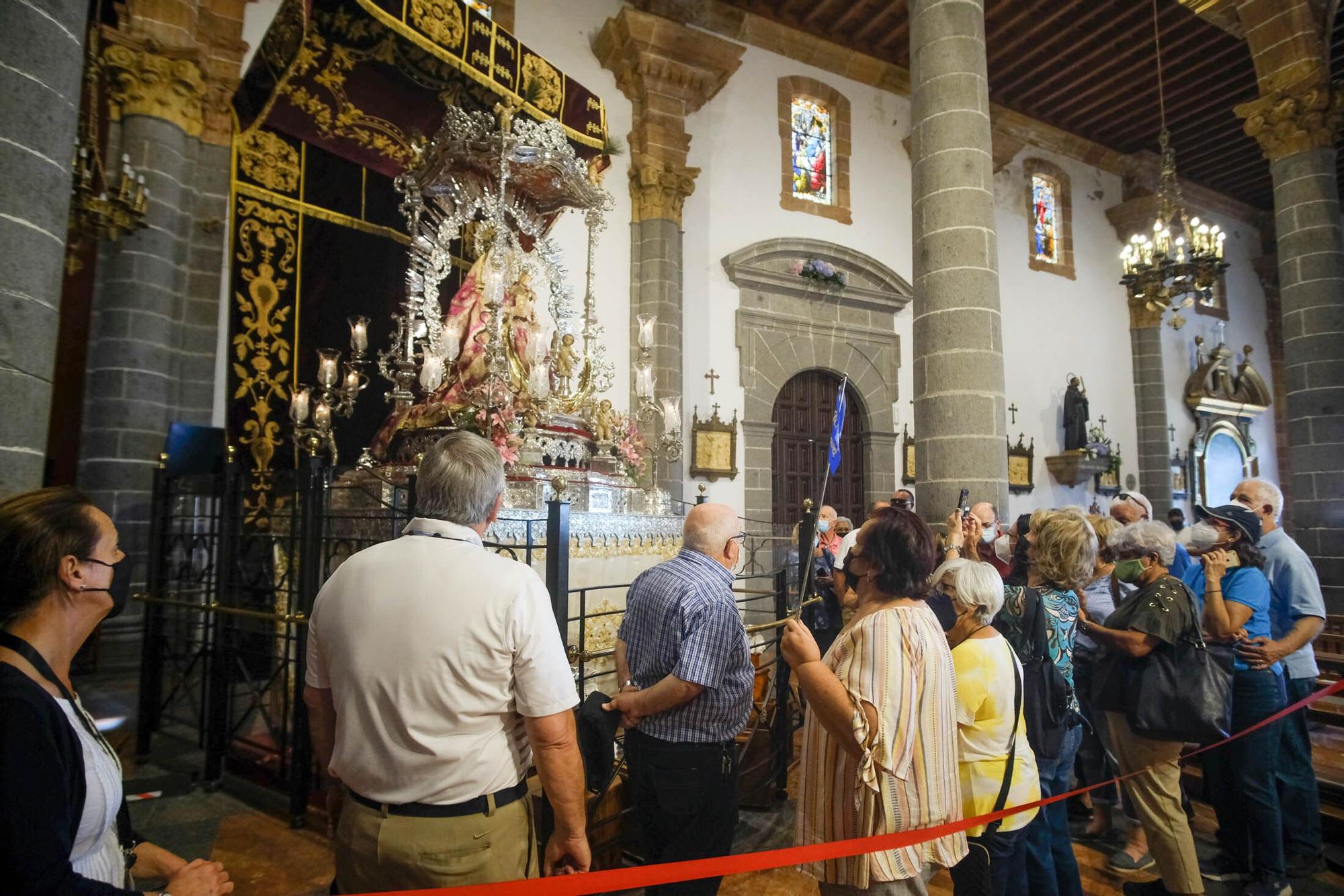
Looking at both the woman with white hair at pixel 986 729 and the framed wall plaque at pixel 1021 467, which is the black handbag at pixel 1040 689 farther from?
the framed wall plaque at pixel 1021 467

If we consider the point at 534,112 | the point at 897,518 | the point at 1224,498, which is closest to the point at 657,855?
the point at 897,518

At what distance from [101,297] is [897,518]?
6380mm

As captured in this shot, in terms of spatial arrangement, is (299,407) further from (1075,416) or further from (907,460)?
(1075,416)

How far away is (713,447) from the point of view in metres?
9.45

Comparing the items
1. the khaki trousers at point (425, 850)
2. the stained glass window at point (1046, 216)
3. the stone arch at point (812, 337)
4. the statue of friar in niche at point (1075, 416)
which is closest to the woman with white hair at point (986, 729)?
the khaki trousers at point (425, 850)

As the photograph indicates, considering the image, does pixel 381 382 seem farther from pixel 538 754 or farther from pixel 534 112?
pixel 538 754

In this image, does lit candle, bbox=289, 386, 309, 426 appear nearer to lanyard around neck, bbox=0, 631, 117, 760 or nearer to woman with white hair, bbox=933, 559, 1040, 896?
lanyard around neck, bbox=0, 631, 117, 760

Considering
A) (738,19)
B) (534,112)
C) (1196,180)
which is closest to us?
(534,112)

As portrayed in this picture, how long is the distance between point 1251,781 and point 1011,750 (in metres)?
1.75

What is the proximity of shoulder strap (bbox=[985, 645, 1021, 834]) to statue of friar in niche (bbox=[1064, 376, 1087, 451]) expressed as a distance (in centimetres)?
1159

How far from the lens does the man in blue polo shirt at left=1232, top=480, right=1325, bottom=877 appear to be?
3270 millimetres

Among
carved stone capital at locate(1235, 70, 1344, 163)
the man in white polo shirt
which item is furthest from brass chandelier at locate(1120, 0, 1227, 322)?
the man in white polo shirt

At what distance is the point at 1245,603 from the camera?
3.15 metres

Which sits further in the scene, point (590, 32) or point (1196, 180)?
point (1196, 180)
